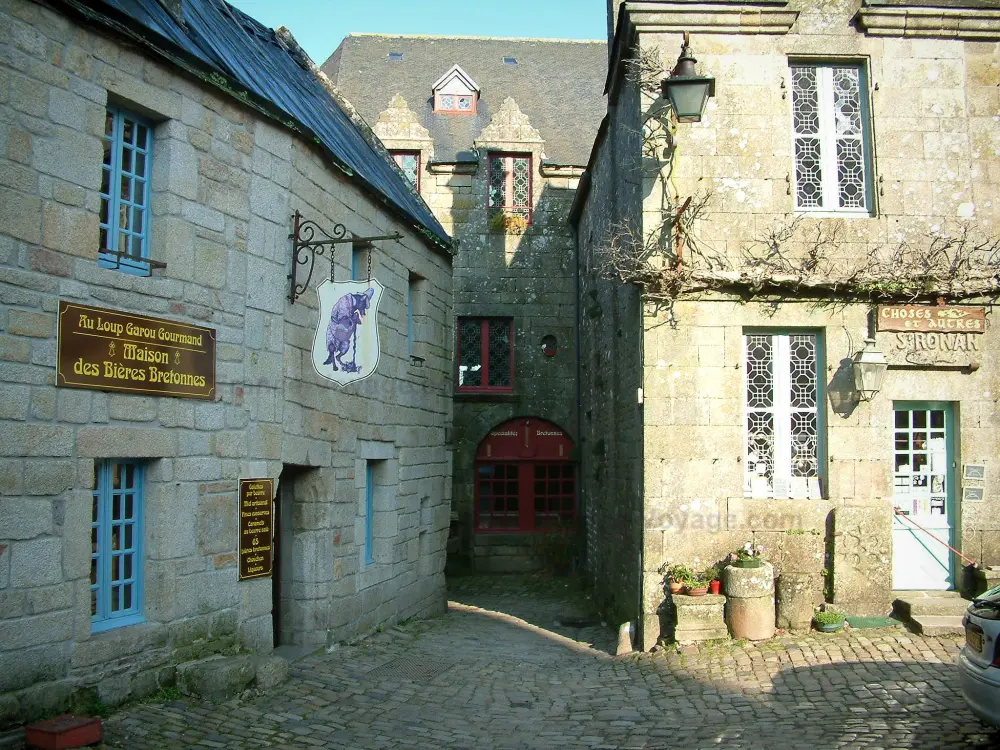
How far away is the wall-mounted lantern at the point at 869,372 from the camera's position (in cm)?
887

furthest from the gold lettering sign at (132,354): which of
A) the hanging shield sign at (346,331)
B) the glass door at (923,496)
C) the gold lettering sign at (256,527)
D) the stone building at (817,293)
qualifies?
the glass door at (923,496)

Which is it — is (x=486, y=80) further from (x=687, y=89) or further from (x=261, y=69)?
(x=687, y=89)

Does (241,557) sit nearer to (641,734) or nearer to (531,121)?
(641,734)

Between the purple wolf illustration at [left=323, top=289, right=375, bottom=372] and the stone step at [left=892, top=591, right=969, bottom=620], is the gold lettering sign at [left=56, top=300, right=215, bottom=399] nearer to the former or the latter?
the purple wolf illustration at [left=323, top=289, right=375, bottom=372]

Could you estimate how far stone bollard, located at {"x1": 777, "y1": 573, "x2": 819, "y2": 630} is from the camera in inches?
347

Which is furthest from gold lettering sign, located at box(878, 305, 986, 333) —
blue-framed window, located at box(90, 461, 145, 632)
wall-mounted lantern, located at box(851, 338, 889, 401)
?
blue-framed window, located at box(90, 461, 145, 632)

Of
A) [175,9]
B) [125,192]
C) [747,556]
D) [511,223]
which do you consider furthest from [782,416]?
[511,223]

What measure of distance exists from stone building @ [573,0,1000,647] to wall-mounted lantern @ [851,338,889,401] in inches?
4.1

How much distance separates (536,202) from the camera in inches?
709

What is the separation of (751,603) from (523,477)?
9.48 m

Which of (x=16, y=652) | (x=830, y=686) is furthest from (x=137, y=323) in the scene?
(x=830, y=686)

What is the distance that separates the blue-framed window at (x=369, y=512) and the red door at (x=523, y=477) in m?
7.25

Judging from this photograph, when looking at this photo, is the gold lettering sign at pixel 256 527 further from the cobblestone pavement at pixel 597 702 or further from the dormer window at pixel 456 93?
the dormer window at pixel 456 93

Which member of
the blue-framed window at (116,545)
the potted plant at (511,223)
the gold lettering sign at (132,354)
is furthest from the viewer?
the potted plant at (511,223)
